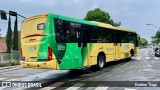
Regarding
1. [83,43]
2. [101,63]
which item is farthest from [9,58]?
[83,43]

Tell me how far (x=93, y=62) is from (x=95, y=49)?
2.98 feet

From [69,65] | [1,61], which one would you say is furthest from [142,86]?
[1,61]

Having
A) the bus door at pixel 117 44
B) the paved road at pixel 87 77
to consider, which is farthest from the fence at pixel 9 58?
the bus door at pixel 117 44

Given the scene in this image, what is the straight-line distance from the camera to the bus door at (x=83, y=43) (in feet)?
53.9

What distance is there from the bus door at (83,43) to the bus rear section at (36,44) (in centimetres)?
279

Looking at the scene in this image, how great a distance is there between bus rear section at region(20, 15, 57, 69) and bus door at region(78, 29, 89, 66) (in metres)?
2.79

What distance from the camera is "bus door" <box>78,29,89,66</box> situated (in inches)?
647

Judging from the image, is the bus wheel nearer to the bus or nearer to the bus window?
the bus

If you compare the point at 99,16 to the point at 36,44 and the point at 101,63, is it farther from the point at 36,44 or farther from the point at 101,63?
the point at 36,44

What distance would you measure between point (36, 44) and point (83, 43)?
11.2 feet

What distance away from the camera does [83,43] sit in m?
16.8

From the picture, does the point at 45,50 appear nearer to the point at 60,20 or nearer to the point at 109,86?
the point at 60,20

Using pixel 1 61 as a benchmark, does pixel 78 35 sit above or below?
above

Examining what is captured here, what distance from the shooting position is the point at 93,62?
18.1 meters
